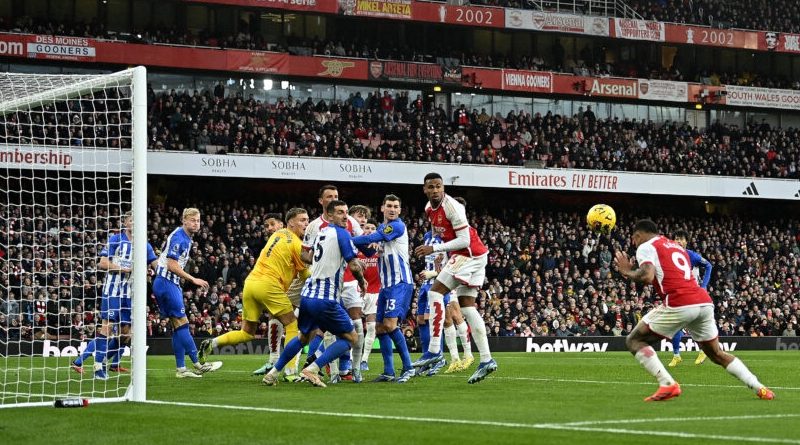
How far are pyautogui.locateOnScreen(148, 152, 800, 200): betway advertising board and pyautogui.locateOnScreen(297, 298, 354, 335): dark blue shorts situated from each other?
26.8 m

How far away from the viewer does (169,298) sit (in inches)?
650

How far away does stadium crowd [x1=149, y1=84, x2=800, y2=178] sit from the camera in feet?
141

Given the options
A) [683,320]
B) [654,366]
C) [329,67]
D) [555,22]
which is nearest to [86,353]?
[654,366]

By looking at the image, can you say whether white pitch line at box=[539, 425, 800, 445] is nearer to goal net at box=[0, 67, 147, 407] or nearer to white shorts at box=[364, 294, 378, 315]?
goal net at box=[0, 67, 147, 407]

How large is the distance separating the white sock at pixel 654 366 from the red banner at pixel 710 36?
4323cm

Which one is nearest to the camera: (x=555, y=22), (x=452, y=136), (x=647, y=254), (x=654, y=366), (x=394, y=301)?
(x=647, y=254)

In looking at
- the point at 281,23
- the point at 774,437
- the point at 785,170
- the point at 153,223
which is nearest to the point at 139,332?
the point at 774,437

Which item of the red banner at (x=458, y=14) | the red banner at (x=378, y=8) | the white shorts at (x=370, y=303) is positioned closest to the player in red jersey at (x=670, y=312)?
the white shorts at (x=370, y=303)

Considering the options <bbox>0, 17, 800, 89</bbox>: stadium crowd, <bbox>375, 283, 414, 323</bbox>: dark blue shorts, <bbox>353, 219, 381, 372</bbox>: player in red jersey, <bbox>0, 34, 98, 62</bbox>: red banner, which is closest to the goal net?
<bbox>375, 283, 414, 323</bbox>: dark blue shorts

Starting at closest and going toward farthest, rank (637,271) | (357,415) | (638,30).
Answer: (357,415), (637,271), (638,30)

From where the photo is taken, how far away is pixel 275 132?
1726 inches

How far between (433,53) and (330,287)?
123 feet

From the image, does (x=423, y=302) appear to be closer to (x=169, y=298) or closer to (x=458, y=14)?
(x=169, y=298)

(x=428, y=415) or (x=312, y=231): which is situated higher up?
(x=312, y=231)
